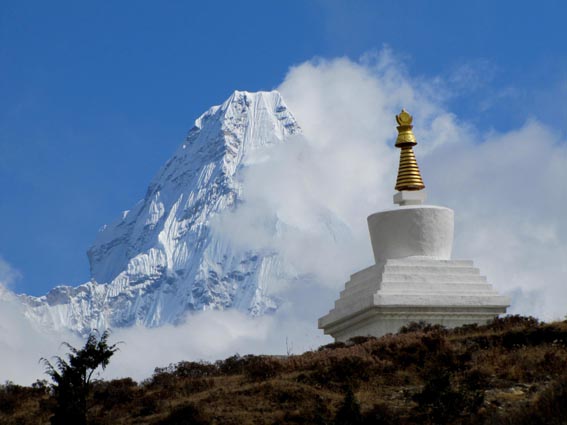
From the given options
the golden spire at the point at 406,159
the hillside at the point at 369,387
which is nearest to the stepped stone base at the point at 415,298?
the golden spire at the point at 406,159

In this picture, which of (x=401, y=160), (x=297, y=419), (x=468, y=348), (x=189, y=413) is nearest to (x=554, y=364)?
(x=468, y=348)

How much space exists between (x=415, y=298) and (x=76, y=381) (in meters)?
8.97

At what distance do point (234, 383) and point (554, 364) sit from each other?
500cm

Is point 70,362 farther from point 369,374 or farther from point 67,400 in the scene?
point 369,374

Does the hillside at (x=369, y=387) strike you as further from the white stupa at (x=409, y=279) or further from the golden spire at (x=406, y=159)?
the golden spire at (x=406, y=159)

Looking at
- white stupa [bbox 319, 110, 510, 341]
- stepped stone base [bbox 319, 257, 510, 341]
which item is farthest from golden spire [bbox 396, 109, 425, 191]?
stepped stone base [bbox 319, 257, 510, 341]

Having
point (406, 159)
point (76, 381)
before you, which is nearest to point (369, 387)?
point (76, 381)

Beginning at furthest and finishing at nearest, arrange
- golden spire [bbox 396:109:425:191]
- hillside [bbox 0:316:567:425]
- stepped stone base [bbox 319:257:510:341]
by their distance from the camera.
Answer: golden spire [bbox 396:109:425:191] < stepped stone base [bbox 319:257:510:341] < hillside [bbox 0:316:567:425]

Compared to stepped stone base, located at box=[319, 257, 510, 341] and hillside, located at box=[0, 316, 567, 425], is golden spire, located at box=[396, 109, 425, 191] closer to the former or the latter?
stepped stone base, located at box=[319, 257, 510, 341]

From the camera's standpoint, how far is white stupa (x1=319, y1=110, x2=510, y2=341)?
2822 cm

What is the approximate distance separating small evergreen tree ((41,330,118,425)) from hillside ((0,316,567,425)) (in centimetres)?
56

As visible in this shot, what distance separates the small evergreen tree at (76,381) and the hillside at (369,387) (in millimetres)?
564

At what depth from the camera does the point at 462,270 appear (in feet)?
96.3

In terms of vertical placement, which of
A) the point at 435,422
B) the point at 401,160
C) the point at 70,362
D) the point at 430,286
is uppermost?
the point at 401,160
